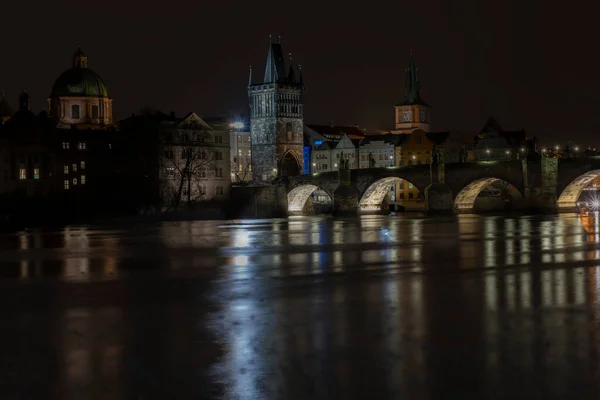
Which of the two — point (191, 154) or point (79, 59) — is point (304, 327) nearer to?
point (191, 154)

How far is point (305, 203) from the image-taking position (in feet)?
357

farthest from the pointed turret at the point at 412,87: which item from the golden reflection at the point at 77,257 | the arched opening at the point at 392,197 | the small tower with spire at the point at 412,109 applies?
the golden reflection at the point at 77,257

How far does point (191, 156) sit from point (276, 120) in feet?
127

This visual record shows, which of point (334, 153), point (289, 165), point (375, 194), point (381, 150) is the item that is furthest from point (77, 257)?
point (334, 153)

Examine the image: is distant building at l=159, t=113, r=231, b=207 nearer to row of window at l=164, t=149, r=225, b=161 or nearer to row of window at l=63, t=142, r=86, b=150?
row of window at l=164, t=149, r=225, b=161

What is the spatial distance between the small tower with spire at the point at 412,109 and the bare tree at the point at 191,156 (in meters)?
70.7

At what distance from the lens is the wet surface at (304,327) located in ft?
41.5

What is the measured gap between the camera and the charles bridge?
76.5 metres

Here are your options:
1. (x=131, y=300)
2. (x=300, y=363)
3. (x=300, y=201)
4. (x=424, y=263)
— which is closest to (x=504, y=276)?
(x=424, y=263)

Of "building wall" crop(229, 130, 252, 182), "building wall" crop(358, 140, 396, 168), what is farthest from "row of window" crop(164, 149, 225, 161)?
"building wall" crop(358, 140, 396, 168)

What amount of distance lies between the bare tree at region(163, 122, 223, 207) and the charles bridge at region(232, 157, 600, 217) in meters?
4.45

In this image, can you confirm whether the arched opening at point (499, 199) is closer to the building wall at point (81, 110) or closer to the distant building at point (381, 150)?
the distant building at point (381, 150)

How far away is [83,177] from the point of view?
92.4 m

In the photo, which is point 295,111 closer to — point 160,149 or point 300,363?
point 160,149
